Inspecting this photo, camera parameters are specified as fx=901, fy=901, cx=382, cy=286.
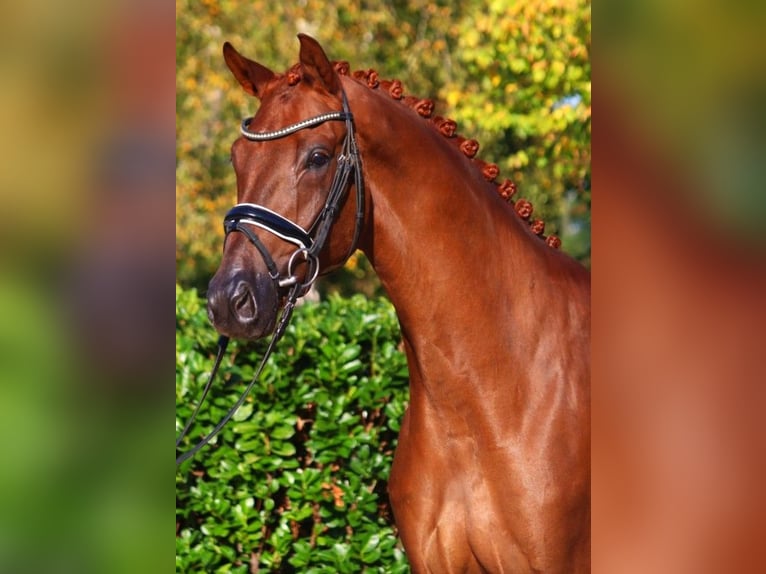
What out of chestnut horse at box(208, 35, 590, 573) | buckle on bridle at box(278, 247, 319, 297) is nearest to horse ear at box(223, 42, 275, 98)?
chestnut horse at box(208, 35, 590, 573)

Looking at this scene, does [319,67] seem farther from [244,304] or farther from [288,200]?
[244,304]

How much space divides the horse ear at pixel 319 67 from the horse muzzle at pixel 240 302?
2.03ft

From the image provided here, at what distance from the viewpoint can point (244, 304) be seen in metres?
2.40

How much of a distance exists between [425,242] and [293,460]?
2068 millimetres

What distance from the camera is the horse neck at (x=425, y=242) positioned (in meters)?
2.68

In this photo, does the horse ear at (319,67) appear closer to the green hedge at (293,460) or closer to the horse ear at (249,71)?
the horse ear at (249,71)

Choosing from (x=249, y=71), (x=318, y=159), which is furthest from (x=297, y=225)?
(x=249, y=71)

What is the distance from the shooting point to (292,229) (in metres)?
2.48

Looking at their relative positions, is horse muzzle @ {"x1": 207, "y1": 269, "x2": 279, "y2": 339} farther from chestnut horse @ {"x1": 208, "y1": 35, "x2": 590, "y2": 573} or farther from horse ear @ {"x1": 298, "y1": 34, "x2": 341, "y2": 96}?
horse ear @ {"x1": 298, "y1": 34, "x2": 341, "y2": 96}

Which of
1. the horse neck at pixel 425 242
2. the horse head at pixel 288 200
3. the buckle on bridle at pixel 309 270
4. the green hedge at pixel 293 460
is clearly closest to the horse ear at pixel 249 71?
the horse head at pixel 288 200
